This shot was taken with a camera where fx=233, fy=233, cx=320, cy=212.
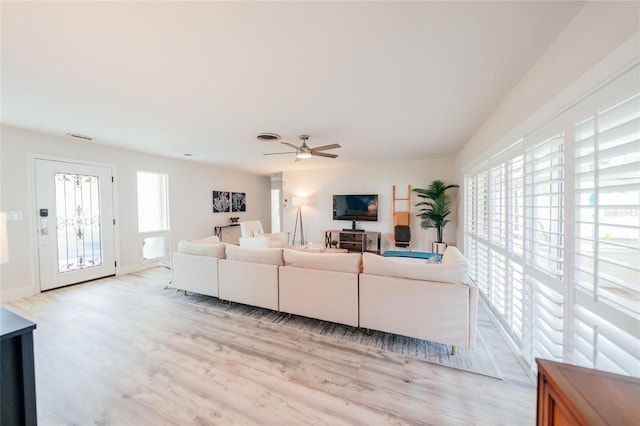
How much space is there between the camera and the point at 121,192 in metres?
4.57

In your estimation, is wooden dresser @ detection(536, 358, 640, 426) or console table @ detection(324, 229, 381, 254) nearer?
wooden dresser @ detection(536, 358, 640, 426)

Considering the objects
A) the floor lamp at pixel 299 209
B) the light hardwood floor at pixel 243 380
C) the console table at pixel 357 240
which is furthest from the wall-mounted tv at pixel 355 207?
the light hardwood floor at pixel 243 380

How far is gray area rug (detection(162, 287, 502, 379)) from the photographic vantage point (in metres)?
2.00

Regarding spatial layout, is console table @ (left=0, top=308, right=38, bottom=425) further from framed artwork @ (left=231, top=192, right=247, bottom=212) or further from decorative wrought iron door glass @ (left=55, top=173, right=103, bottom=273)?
framed artwork @ (left=231, top=192, right=247, bottom=212)

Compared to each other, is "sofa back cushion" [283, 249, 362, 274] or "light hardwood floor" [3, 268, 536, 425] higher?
"sofa back cushion" [283, 249, 362, 274]

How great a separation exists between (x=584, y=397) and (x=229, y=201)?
7.32 m

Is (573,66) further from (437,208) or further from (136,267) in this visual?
(136,267)

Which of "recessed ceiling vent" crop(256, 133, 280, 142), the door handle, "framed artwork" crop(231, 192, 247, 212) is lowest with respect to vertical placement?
the door handle

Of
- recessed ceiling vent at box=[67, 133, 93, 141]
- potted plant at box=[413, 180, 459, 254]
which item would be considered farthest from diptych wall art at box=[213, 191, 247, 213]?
potted plant at box=[413, 180, 459, 254]

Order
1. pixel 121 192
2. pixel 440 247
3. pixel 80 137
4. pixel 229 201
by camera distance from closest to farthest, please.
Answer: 1. pixel 80 137
2. pixel 121 192
3. pixel 440 247
4. pixel 229 201

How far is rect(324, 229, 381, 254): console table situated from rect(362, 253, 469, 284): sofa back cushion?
385 centimetres

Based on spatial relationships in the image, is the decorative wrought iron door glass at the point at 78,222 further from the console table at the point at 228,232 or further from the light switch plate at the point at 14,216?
the console table at the point at 228,232

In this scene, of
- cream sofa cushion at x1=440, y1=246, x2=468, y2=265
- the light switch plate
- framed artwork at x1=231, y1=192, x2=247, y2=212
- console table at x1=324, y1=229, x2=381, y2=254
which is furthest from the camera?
framed artwork at x1=231, y1=192, x2=247, y2=212

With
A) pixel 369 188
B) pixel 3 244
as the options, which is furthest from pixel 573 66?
pixel 369 188
